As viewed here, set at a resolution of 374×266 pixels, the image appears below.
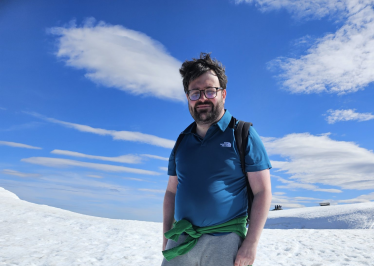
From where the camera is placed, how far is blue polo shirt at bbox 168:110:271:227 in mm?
1812

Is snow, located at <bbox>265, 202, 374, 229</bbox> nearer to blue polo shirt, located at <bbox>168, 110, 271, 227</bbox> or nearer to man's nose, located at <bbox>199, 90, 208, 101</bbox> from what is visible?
blue polo shirt, located at <bbox>168, 110, 271, 227</bbox>

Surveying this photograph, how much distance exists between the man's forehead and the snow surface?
157 inches

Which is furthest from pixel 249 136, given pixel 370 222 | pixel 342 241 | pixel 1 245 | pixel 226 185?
pixel 370 222

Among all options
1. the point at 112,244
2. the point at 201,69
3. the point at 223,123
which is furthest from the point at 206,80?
the point at 112,244

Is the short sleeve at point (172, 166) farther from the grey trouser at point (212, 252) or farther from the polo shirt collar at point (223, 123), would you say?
the grey trouser at point (212, 252)

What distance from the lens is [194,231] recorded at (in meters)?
1.82

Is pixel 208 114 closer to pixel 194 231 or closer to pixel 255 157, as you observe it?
pixel 255 157

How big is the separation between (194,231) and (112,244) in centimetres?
465

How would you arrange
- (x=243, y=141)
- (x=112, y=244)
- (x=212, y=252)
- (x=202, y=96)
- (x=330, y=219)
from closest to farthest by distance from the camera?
(x=212, y=252) < (x=243, y=141) < (x=202, y=96) < (x=112, y=244) < (x=330, y=219)

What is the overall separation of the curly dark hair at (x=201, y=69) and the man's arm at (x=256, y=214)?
74 cm

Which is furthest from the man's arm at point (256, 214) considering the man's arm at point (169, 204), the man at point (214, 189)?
the man's arm at point (169, 204)

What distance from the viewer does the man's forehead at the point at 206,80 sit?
1991 mm

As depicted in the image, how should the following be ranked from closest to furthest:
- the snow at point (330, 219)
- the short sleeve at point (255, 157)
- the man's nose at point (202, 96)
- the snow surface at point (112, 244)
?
1. the short sleeve at point (255, 157)
2. the man's nose at point (202, 96)
3. the snow surface at point (112, 244)
4. the snow at point (330, 219)

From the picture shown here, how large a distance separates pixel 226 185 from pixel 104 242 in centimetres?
501
